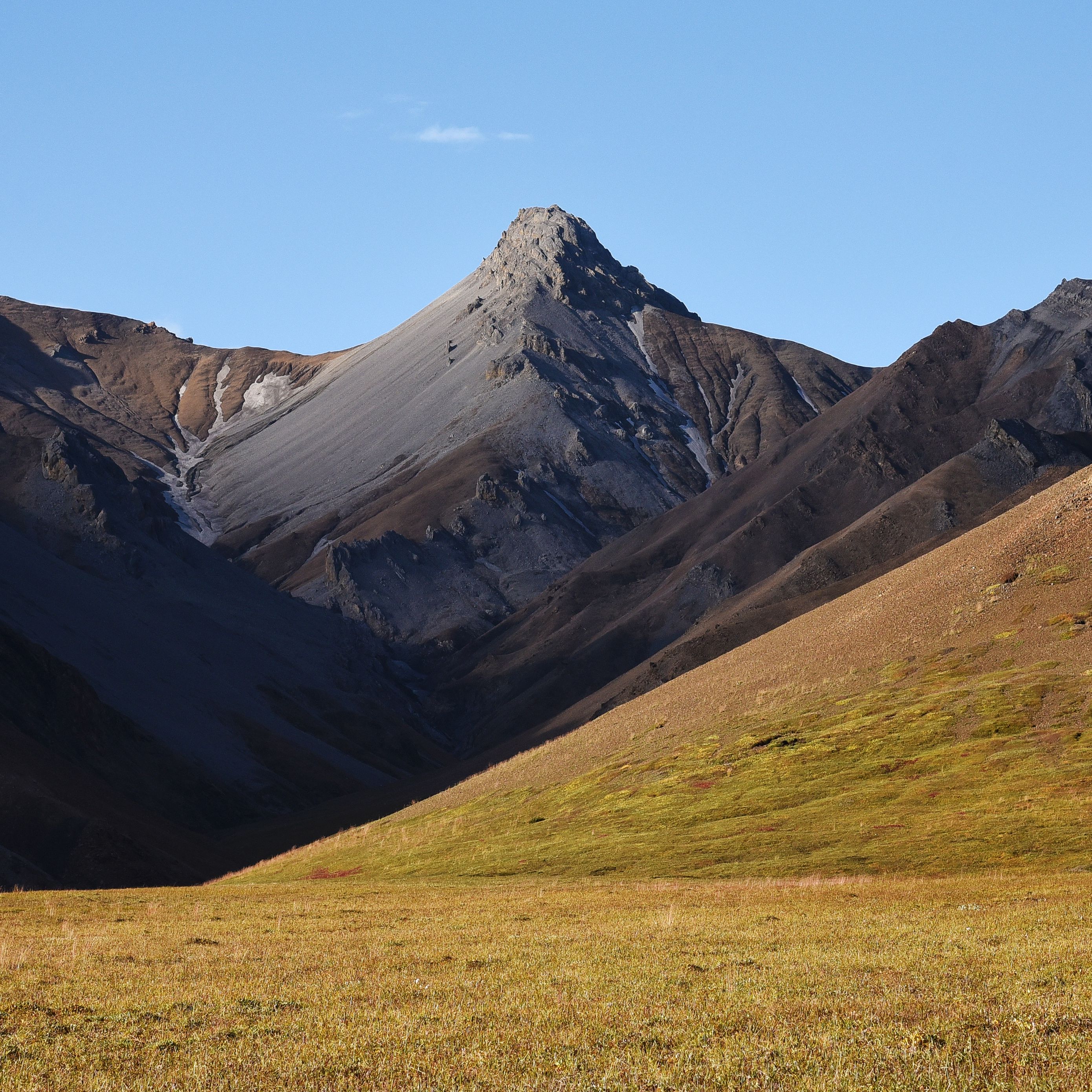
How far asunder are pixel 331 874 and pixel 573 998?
43544 millimetres

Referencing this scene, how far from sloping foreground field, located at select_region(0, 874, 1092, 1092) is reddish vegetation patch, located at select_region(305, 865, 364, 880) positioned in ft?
85.4

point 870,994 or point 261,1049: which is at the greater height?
point 261,1049

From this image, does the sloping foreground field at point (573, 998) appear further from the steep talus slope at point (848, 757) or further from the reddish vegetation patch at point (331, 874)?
the reddish vegetation patch at point (331, 874)

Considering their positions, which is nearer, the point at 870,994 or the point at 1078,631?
the point at 870,994

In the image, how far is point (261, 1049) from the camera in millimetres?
16328

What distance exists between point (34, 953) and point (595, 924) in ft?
41.1

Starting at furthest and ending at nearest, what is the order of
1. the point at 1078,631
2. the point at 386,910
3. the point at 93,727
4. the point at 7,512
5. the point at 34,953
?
the point at 7,512, the point at 93,727, the point at 1078,631, the point at 386,910, the point at 34,953

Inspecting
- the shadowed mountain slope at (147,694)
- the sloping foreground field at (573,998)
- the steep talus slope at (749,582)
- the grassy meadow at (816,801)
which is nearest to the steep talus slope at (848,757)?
the grassy meadow at (816,801)

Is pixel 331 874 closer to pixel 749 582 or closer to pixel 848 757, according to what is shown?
pixel 848 757

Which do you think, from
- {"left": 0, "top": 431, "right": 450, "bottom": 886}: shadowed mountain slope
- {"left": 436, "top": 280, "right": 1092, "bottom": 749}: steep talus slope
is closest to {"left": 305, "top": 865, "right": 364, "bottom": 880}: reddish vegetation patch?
{"left": 0, "top": 431, "right": 450, "bottom": 886}: shadowed mountain slope

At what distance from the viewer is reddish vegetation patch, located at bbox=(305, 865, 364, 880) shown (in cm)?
5847

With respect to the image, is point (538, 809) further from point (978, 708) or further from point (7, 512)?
point (7, 512)

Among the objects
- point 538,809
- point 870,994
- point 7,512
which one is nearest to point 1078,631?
point 538,809

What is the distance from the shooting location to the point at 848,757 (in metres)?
58.5
